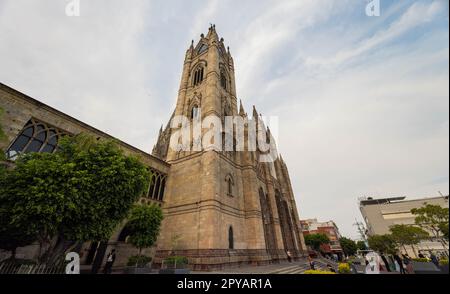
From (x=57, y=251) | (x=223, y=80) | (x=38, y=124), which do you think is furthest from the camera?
(x=223, y=80)

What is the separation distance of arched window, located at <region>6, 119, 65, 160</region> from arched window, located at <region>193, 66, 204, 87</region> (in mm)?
18350

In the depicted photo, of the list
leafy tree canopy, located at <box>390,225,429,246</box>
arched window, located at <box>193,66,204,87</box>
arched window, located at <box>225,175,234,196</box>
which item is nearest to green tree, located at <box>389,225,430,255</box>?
leafy tree canopy, located at <box>390,225,429,246</box>

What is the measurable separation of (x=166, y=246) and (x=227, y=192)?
7021mm

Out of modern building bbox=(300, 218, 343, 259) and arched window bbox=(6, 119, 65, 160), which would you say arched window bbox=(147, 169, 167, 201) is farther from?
modern building bbox=(300, 218, 343, 259)

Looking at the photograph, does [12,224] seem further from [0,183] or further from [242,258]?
[242,258]

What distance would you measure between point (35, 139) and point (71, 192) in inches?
264

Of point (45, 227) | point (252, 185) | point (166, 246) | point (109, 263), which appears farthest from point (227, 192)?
point (45, 227)

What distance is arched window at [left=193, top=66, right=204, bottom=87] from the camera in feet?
89.7

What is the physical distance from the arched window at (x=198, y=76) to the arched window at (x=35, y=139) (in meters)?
18.3

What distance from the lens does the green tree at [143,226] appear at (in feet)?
38.7

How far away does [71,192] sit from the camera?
7715mm

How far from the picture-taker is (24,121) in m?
11.0

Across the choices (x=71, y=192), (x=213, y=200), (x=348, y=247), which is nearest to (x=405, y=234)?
(x=213, y=200)

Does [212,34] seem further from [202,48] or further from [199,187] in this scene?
[199,187]
